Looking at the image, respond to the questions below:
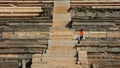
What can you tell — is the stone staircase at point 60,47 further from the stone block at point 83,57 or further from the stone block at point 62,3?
the stone block at point 83,57

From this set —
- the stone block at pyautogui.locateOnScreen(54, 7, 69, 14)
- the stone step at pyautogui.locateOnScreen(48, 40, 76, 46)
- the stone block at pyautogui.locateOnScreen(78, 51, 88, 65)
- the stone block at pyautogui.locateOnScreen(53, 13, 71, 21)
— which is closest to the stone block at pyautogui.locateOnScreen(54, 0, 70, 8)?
the stone block at pyautogui.locateOnScreen(54, 7, 69, 14)

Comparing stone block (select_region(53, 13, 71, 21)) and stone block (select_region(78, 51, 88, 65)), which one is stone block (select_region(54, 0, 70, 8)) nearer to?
stone block (select_region(53, 13, 71, 21))

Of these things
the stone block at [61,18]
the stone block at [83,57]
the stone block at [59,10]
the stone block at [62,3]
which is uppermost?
the stone block at [62,3]

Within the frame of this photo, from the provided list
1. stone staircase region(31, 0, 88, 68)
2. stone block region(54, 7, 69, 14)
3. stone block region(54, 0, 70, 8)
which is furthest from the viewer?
stone block region(54, 0, 70, 8)

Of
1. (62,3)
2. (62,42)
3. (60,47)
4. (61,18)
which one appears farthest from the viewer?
(62,3)

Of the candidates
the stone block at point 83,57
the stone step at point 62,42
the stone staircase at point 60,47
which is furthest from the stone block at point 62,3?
the stone block at point 83,57

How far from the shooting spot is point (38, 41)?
32.2m

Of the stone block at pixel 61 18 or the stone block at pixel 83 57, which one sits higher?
the stone block at pixel 61 18

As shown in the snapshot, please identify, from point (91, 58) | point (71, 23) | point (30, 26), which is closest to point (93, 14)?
point (71, 23)

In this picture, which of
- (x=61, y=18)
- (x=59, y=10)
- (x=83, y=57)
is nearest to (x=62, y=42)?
(x=83, y=57)

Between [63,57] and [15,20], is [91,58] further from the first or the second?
[15,20]

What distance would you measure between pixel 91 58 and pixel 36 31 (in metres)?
6.81

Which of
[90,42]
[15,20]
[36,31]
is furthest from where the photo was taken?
[15,20]

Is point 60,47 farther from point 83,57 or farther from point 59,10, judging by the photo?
point 59,10
